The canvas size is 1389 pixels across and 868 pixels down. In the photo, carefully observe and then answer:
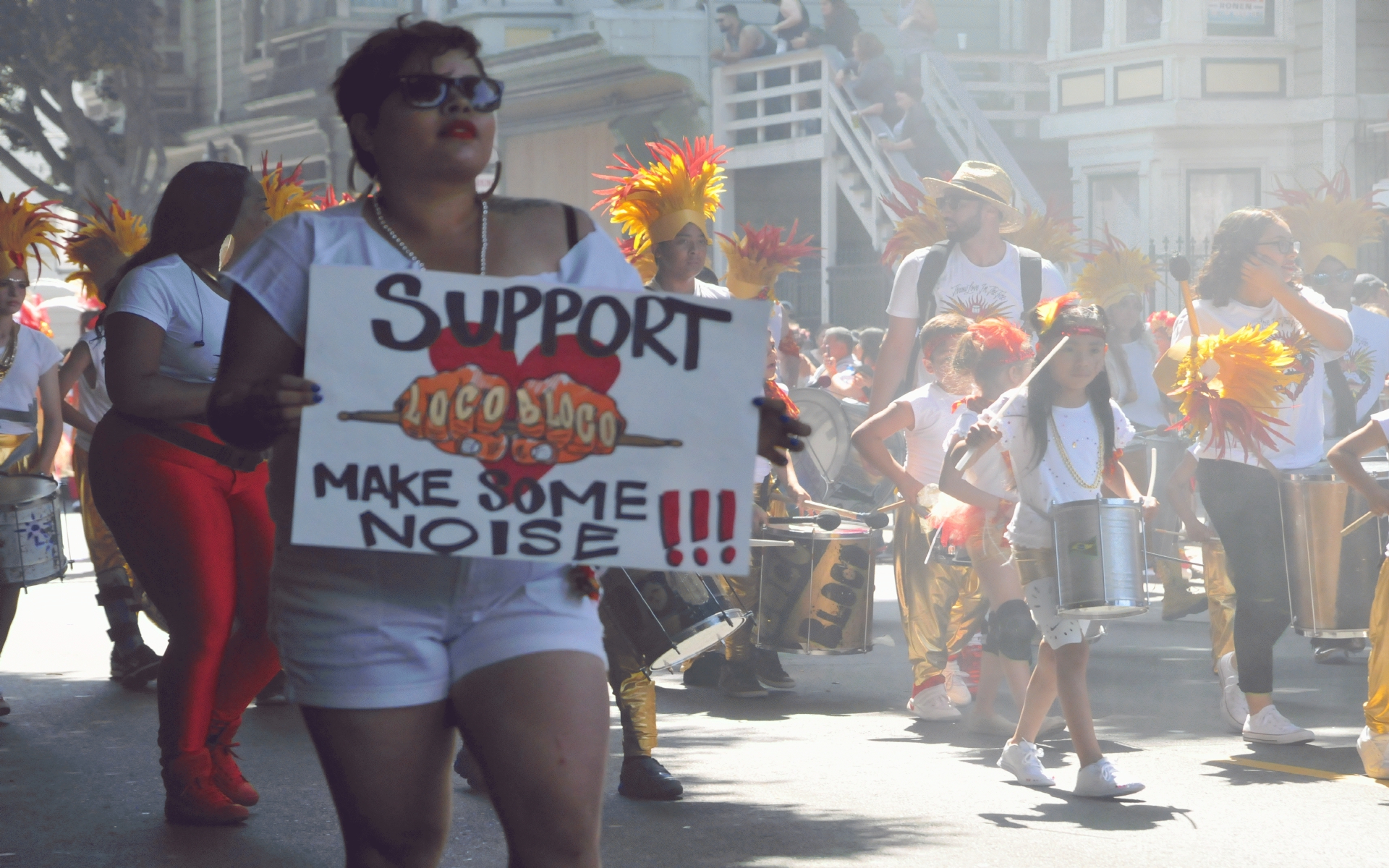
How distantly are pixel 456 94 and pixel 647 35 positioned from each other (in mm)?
22063

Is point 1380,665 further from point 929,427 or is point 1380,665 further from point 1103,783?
Answer: point 929,427

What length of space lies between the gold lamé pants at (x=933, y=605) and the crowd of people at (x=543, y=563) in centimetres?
2

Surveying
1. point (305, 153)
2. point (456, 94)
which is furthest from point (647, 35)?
point (456, 94)

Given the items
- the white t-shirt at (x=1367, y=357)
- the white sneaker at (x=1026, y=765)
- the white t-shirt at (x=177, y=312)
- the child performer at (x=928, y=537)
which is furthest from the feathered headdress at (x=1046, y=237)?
the white t-shirt at (x=177, y=312)

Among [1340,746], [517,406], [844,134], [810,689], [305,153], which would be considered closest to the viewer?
[517,406]

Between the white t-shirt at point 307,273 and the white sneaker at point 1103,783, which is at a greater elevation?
the white t-shirt at point 307,273

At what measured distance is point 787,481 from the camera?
7922 millimetres

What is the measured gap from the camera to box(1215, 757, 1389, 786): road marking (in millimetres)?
6109

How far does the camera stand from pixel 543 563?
3.00 m

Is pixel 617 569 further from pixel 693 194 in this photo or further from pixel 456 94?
pixel 456 94

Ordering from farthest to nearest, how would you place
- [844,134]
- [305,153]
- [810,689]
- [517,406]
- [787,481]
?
[305,153] < [844,134] < [810,689] < [787,481] < [517,406]

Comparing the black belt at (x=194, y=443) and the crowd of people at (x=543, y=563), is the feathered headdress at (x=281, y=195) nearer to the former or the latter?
the crowd of people at (x=543, y=563)

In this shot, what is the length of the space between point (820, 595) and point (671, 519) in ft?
15.0

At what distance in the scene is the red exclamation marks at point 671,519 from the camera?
9.61 feet
